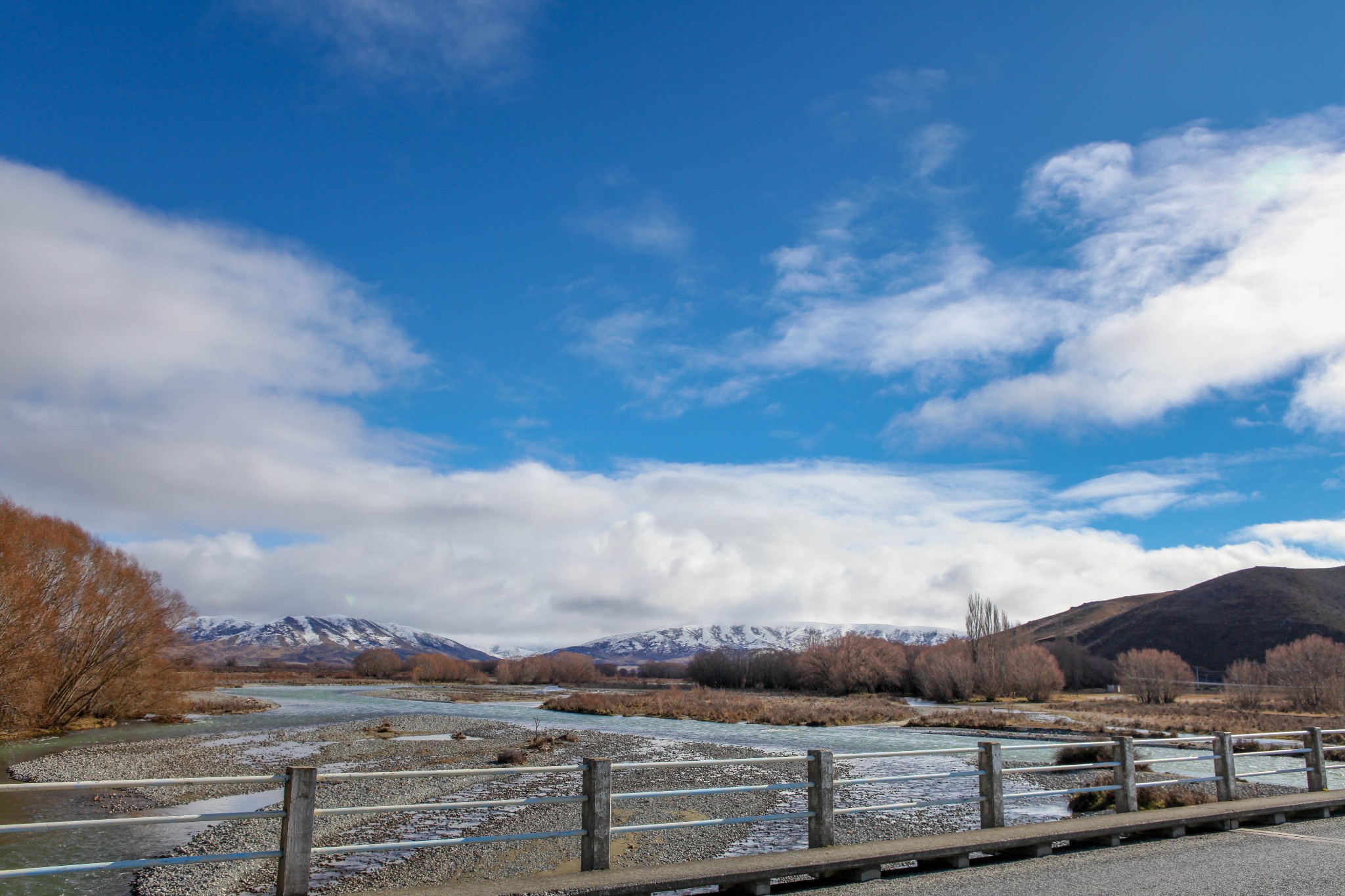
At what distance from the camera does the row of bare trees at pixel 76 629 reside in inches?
1638

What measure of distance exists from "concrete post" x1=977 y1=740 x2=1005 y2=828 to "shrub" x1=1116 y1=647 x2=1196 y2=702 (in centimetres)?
8776

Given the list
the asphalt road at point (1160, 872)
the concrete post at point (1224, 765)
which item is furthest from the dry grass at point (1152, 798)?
the asphalt road at point (1160, 872)

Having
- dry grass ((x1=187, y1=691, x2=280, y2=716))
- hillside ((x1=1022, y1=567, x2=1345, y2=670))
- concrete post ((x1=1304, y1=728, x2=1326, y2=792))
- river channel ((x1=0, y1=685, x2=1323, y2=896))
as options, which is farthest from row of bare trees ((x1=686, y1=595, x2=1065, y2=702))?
concrete post ((x1=1304, y1=728, x2=1326, y2=792))

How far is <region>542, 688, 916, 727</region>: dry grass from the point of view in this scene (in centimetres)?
6725

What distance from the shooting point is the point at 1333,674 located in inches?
2758

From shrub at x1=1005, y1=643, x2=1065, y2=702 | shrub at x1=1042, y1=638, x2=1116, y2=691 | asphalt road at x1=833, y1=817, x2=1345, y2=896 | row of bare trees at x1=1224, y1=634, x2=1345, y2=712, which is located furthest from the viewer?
shrub at x1=1042, y1=638, x2=1116, y2=691

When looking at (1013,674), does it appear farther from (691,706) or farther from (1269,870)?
(1269,870)

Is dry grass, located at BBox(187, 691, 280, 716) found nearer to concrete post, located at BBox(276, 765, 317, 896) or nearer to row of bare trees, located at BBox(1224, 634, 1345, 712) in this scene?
concrete post, located at BBox(276, 765, 317, 896)

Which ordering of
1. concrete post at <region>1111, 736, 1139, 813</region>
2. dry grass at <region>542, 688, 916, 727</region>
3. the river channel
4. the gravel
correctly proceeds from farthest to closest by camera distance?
dry grass at <region>542, 688, 916, 727</region>, the river channel, the gravel, concrete post at <region>1111, 736, 1139, 813</region>

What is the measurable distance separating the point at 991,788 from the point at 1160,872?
2107mm

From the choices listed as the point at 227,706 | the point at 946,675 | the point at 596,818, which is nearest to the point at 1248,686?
the point at 946,675

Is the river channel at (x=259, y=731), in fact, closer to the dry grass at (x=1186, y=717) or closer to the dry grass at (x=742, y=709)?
the dry grass at (x=742, y=709)

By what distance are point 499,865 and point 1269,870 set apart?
12.0m

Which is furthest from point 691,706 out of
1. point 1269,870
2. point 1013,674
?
point 1269,870
